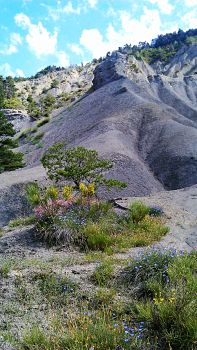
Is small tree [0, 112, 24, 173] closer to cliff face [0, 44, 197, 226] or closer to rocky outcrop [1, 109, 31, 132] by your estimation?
cliff face [0, 44, 197, 226]

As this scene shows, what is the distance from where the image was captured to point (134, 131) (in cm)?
3575

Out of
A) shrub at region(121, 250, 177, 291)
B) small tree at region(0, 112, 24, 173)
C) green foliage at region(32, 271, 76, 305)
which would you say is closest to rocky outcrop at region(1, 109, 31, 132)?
small tree at region(0, 112, 24, 173)

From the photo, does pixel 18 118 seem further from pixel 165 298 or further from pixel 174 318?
pixel 174 318

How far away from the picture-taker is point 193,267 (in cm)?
784

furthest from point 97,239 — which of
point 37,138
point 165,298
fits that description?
point 37,138

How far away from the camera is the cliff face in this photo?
2698 centimetres

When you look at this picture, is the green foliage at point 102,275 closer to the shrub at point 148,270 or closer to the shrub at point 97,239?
the shrub at point 148,270

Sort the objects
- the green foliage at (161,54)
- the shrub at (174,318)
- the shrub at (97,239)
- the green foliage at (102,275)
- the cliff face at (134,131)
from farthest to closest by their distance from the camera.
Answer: the green foliage at (161,54) → the cliff face at (134,131) → the shrub at (97,239) → the green foliage at (102,275) → the shrub at (174,318)

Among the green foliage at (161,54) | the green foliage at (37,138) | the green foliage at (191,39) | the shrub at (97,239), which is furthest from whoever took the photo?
the green foliage at (191,39)

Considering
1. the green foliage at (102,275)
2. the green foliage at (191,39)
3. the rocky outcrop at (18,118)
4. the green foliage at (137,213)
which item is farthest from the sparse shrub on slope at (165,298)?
the green foliage at (191,39)

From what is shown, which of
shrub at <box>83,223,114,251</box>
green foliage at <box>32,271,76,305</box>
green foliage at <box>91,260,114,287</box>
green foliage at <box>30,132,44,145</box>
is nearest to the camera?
green foliage at <box>32,271,76,305</box>

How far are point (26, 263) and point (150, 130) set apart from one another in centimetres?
2774

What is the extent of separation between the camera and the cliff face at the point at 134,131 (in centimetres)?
2698

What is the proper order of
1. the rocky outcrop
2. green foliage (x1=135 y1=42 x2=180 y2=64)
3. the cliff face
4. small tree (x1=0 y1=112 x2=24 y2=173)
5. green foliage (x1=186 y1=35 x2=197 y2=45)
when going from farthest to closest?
green foliage (x1=186 y1=35 x2=197 y2=45) < green foliage (x1=135 y1=42 x2=180 y2=64) < the rocky outcrop < small tree (x1=0 y1=112 x2=24 y2=173) < the cliff face
